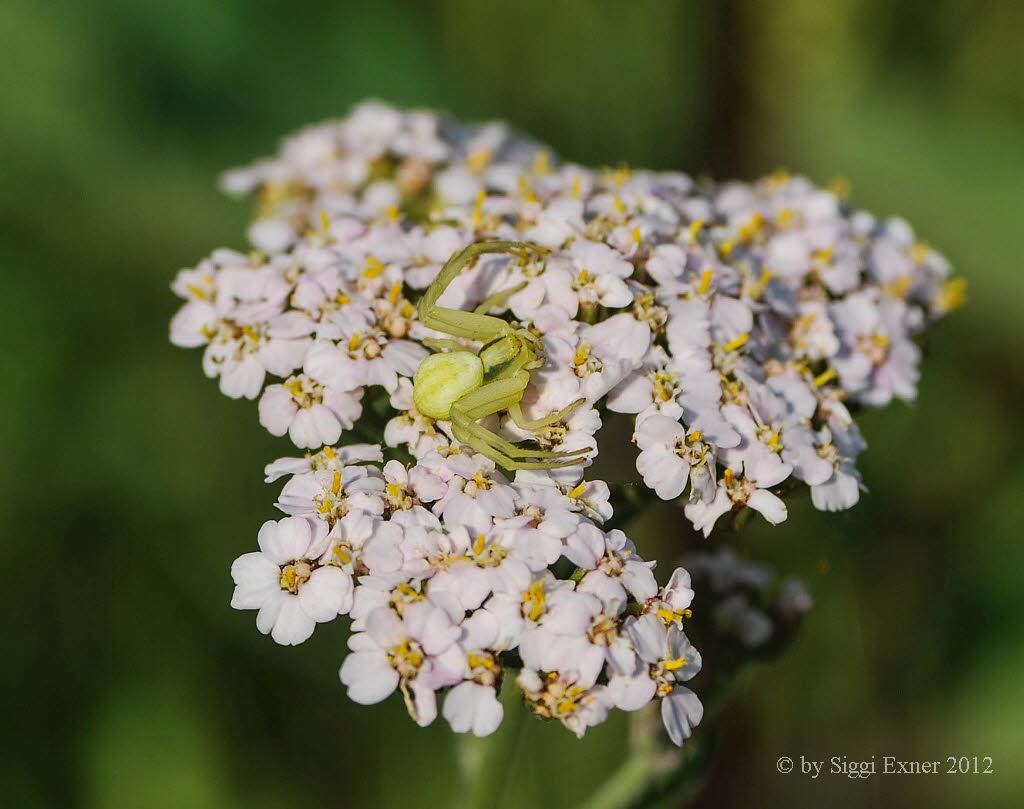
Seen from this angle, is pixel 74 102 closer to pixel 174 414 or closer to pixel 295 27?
pixel 295 27

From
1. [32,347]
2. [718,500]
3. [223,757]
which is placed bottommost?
[223,757]

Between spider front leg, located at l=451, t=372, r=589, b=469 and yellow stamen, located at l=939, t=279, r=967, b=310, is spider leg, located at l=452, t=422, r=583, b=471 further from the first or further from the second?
yellow stamen, located at l=939, t=279, r=967, b=310

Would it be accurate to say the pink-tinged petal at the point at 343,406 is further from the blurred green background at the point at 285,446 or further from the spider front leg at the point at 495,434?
the blurred green background at the point at 285,446

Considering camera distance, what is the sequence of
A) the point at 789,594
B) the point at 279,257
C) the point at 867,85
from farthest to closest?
the point at 867,85 < the point at 789,594 < the point at 279,257

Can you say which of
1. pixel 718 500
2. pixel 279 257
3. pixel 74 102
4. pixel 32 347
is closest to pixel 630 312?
pixel 718 500

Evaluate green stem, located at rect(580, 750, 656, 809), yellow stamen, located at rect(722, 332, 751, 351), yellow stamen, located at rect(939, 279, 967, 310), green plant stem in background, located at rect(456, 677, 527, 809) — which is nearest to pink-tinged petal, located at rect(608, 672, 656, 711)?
green plant stem in background, located at rect(456, 677, 527, 809)

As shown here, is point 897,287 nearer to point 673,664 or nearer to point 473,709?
point 673,664

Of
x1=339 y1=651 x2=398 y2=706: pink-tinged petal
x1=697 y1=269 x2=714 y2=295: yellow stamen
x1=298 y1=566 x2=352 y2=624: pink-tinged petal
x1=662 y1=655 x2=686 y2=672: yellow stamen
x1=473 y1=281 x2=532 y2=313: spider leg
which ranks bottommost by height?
x1=339 y1=651 x2=398 y2=706: pink-tinged petal
